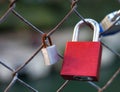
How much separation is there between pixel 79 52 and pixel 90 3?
17.7 feet

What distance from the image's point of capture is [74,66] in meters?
1.02

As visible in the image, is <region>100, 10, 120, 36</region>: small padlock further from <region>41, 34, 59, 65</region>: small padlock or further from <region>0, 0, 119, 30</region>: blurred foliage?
<region>0, 0, 119, 30</region>: blurred foliage

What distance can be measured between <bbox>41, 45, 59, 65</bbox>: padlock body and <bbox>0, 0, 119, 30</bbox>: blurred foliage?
445 centimetres

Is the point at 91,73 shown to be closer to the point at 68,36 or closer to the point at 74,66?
the point at 74,66

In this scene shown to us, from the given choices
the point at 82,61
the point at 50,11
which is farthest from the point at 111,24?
the point at 50,11

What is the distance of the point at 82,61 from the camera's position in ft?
3.35

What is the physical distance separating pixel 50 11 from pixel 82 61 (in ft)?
17.2

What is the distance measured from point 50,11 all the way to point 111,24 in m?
5.16

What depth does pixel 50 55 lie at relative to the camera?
1.04 m

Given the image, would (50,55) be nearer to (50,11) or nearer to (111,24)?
(111,24)

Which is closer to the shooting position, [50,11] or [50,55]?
[50,55]

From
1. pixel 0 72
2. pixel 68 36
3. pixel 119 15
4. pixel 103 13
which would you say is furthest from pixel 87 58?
pixel 103 13

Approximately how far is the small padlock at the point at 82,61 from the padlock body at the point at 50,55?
0.08 feet

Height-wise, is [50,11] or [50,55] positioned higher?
[50,55]
